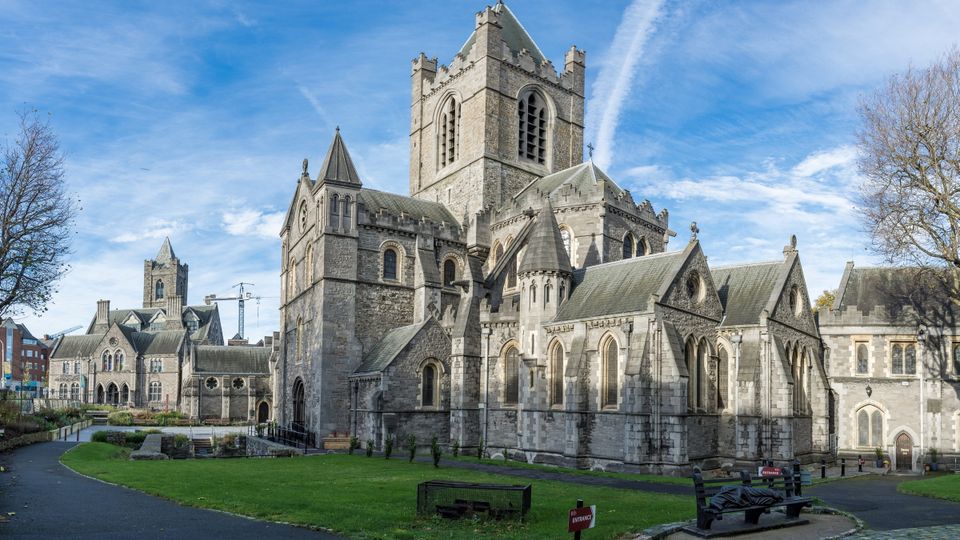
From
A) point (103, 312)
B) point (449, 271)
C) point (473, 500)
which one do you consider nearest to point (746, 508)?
point (473, 500)

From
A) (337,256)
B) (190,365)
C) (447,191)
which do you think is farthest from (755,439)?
(190,365)

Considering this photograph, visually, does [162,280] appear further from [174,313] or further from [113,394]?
[113,394]

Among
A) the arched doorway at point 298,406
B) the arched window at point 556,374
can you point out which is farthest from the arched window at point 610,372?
the arched doorway at point 298,406

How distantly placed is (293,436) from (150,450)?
25.9 ft

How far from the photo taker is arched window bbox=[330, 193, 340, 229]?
3991cm

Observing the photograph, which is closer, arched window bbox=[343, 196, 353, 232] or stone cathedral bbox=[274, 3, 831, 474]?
stone cathedral bbox=[274, 3, 831, 474]

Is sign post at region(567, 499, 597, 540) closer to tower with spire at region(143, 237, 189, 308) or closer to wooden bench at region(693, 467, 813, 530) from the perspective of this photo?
wooden bench at region(693, 467, 813, 530)

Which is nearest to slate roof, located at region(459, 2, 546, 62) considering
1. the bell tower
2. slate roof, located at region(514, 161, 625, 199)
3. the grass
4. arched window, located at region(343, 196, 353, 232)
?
the bell tower

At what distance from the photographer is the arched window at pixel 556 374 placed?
33562mm

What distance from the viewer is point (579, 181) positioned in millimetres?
42625

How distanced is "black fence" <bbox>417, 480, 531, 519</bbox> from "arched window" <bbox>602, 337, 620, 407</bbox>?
1577 centimetres

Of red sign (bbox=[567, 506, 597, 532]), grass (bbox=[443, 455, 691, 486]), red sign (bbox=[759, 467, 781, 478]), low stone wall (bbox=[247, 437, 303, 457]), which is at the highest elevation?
red sign (bbox=[567, 506, 597, 532])

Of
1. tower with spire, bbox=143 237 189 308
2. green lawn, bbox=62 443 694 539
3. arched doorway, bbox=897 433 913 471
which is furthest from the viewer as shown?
tower with spire, bbox=143 237 189 308

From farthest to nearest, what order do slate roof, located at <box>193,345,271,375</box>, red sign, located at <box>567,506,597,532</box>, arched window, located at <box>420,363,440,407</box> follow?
slate roof, located at <box>193,345,271,375</box>
arched window, located at <box>420,363,440,407</box>
red sign, located at <box>567,506,597,532</box>
